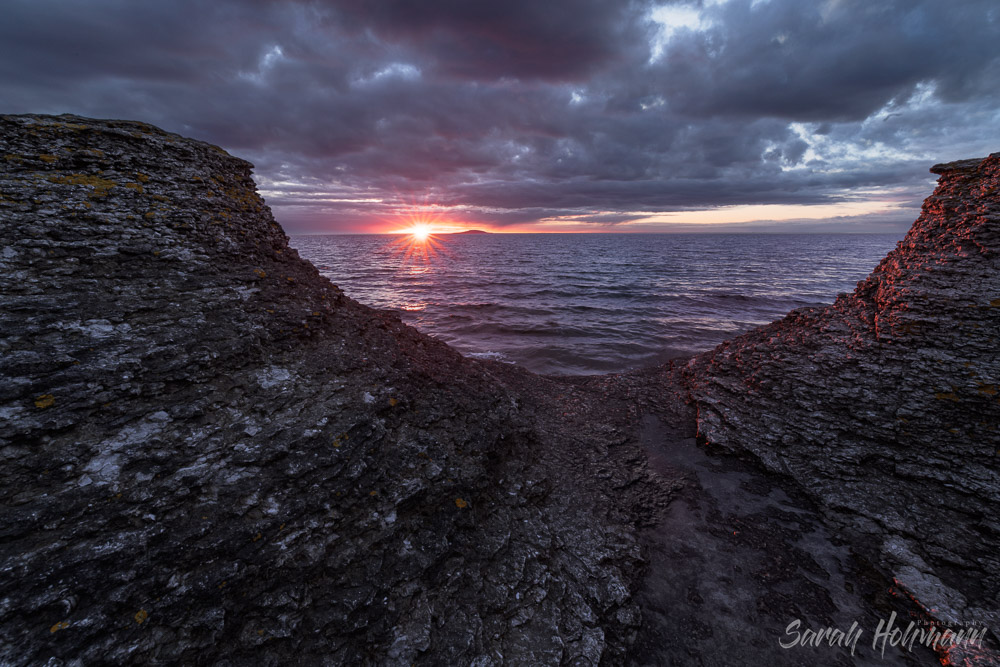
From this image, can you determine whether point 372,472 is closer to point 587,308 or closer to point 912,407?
point 912,407

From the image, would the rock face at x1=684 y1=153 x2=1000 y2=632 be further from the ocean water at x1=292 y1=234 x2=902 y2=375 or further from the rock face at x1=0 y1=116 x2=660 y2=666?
the ocean water at x1=292 y1=234 x2=902 y2=375

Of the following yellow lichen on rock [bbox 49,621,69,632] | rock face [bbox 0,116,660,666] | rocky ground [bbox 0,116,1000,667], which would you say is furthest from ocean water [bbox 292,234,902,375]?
yellow lichen on rock [bbox 49,621,69,632]

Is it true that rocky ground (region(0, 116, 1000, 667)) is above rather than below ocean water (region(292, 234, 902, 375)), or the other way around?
above

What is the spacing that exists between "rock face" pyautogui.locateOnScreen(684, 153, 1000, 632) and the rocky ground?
0.05 meters

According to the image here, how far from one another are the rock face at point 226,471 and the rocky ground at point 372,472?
0.03 metres

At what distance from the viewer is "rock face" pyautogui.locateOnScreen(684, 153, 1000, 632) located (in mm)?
5996

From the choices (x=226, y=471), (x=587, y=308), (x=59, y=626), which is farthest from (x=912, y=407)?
(x=587, y=308)

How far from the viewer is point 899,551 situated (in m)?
6.06

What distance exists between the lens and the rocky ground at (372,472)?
3.77m

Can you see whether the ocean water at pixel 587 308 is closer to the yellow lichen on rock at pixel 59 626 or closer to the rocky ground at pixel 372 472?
the rocky ground at pixel 372 472

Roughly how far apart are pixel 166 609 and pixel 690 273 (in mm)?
62626

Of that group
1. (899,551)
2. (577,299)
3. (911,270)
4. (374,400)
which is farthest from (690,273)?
(374,400)

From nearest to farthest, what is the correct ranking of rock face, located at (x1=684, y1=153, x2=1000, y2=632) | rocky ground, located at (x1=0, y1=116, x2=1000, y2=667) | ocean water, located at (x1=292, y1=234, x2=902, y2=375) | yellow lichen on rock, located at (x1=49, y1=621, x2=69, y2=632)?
1. yellow lichen on rock, located at (x1=49, y1=621, x2=69, y2=632)
2. rocky ground, located at (x1=0, y1=116, x2=1000, y2=667)
3. rock face, located at (x1=684, y1=153, x2=1000, y2=632)
4. ocean water, located at (x1=292, y1=234, x2=902, y2=375)

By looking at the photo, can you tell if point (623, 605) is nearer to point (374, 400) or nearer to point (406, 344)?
point (374, 400)
